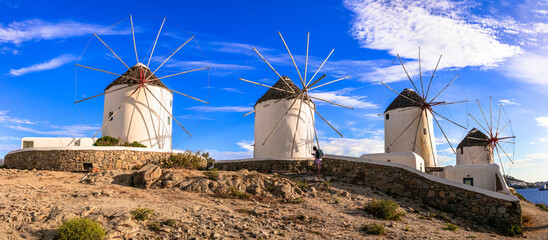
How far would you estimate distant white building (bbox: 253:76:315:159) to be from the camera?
23422mm

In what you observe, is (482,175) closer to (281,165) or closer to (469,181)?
(469,181)

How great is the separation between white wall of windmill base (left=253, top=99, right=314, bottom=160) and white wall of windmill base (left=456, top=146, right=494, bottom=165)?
1821 cm

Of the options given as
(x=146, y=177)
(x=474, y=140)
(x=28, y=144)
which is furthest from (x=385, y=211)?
(x=474, y=140)

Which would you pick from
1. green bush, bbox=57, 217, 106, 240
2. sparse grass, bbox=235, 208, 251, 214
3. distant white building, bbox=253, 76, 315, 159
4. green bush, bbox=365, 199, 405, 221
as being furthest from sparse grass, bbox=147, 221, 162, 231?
distant white building, bbox=253, 76, 315, 159

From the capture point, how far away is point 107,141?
21.7 meters

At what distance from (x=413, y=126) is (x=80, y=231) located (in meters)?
24.1

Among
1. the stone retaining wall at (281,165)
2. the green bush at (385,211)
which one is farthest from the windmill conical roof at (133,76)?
the green bush at (385,211)

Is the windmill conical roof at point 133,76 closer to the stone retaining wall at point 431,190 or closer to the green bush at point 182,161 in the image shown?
the green bush at point 182,161

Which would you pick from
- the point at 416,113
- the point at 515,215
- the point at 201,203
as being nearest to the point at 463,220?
the point at 515,215

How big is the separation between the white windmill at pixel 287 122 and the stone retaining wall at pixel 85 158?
7053 mm

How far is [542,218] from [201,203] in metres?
16.0

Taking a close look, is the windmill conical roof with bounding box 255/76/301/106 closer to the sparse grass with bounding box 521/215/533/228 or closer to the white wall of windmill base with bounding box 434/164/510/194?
the white wall of windmill base with bounding box 434/164/510/194

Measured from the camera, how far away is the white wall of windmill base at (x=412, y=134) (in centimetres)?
2795

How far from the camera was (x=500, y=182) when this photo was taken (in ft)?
66.8
